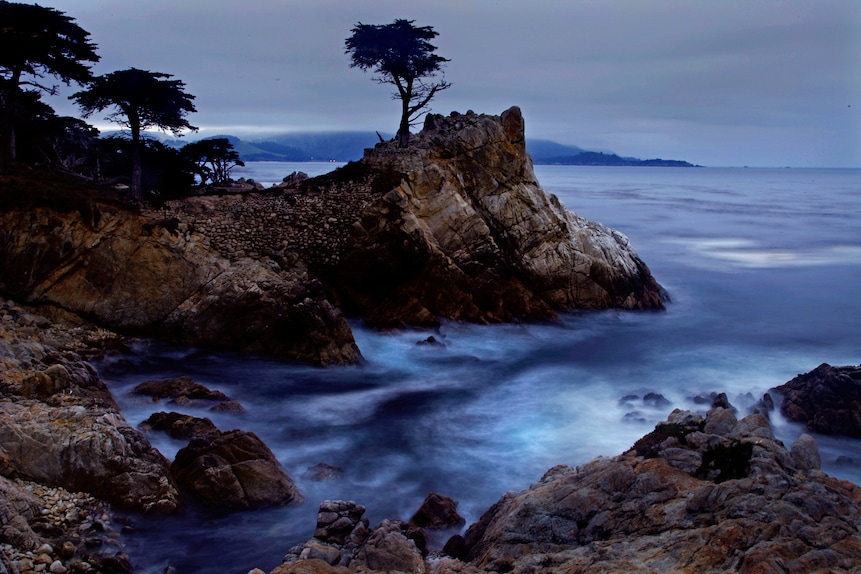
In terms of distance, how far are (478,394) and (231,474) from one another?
6836 millimetres

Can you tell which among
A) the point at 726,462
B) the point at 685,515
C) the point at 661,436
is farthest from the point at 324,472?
the point at 726,462

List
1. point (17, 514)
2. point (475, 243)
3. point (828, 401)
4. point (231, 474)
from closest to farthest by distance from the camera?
point (17, 514), point (231, 474), point (828, 401), point (475, 243)

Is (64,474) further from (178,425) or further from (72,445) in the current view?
(178,425)

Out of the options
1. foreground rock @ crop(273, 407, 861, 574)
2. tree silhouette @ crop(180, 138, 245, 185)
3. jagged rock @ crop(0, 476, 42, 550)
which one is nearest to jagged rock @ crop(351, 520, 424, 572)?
foreground rock @ crop(273, 407, 861, 574)

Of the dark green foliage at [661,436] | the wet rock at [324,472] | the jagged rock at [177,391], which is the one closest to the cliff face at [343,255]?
the jagged rock at [177,391]

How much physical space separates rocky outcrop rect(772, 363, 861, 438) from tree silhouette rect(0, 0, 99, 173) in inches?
792

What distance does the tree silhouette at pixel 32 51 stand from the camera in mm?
17797

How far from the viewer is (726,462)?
7.63 m

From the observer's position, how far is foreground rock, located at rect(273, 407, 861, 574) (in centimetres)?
585

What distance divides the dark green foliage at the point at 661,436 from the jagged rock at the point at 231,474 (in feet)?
16.5

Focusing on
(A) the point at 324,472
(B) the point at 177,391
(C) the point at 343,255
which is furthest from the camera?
(C) the point at 343,255

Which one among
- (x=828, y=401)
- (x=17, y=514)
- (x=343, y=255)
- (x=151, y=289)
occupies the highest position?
(x=343, y=255)

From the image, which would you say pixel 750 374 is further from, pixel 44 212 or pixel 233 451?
pixel 44 212

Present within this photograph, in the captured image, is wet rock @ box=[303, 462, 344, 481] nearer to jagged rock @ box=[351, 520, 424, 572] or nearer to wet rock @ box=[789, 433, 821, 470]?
jagged rock @ box=[351, 520, 424, 572]
